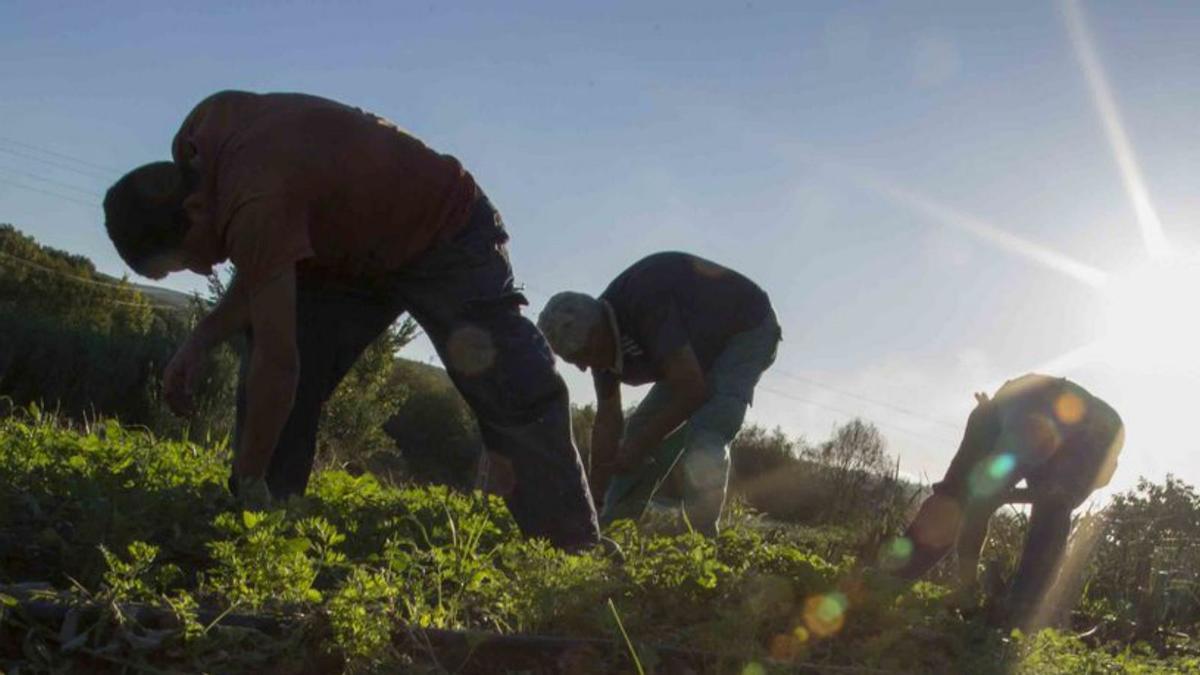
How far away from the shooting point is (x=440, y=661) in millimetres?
2100

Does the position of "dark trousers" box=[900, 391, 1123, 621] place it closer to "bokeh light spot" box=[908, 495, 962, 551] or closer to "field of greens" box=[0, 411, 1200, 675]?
"bokeh light spot" box=[908, 495, 962, 551]

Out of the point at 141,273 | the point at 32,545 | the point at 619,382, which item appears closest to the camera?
the point at 32,545

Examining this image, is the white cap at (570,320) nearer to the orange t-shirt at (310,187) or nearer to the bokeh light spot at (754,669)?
the orange t-shirt at (310,187)

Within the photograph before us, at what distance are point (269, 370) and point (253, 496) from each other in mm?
398

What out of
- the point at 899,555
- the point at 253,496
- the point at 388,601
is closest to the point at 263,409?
the point at 253,496

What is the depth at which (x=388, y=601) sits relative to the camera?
7.30 feet

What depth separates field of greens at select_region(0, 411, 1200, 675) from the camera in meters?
1.93

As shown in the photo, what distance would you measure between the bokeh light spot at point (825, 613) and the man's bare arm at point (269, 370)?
1631 mm

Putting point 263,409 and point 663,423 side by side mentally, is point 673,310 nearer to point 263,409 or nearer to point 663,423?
point 663,423

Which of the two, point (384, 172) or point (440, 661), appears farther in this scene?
point (384, 172)

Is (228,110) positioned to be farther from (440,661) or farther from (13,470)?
(440,661)

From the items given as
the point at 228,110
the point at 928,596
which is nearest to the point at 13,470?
the point at 228,110

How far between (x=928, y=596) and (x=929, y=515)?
2103 millimetres

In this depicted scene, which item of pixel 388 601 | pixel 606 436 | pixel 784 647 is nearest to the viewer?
pixel 388 601
